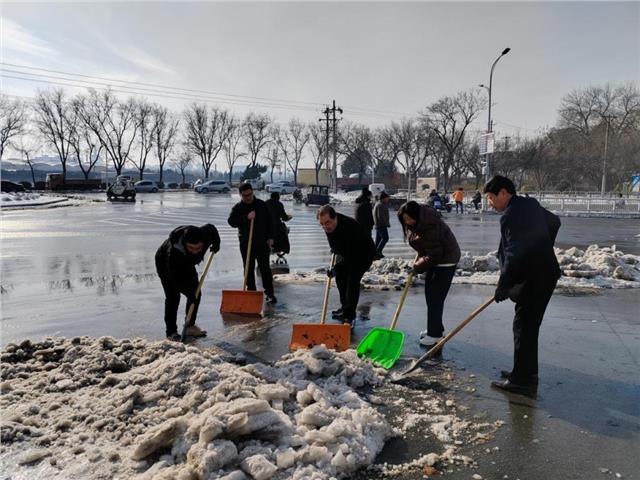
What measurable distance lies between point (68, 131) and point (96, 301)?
2941 inches

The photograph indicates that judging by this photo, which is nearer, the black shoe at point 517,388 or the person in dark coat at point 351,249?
the black shoe at point 517,388

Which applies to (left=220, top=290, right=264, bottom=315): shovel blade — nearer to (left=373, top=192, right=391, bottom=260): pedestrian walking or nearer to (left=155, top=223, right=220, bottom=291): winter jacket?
(left=155, top=223, right=220, bottom=291): winter jacket

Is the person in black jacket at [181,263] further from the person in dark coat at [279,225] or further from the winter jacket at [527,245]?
the person in dark coat at [279,225]

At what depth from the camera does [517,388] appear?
4.33 m

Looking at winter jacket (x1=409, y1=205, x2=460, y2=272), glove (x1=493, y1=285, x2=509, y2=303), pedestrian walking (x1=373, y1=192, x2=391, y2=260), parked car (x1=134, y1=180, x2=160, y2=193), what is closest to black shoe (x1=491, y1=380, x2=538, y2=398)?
glove (x1=493, y1=285, x2=509, y2=303)

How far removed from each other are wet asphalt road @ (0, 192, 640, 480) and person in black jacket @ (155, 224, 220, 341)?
37 cm

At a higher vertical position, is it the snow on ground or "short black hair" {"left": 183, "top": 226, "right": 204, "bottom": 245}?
"short black hair" {"left": 183, "top": 226, "right": 204, "bottom": 245}

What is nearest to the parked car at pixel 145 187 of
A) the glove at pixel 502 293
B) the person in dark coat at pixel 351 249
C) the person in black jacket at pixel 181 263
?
the person in black jacket at pixel 181 263

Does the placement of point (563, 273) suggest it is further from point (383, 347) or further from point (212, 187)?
point (212, 187)

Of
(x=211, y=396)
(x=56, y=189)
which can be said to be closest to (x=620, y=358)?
(x=211, y=396)

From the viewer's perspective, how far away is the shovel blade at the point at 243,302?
273 inches

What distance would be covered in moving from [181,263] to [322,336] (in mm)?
1731

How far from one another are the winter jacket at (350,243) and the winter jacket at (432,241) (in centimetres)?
78

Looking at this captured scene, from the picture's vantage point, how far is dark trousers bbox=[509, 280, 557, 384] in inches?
166
